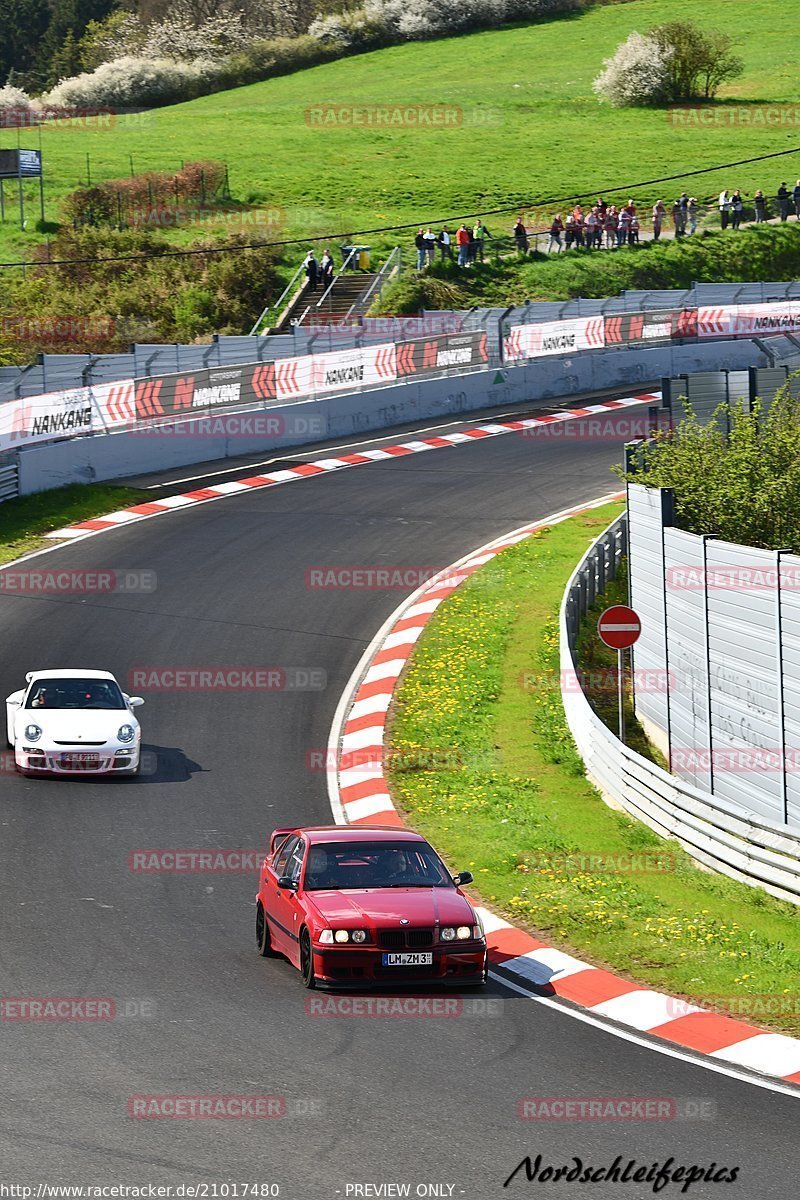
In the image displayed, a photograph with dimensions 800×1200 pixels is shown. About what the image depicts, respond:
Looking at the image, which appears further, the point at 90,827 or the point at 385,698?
the point at 385,698

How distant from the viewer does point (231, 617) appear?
2631 centimetres

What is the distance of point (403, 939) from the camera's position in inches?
502

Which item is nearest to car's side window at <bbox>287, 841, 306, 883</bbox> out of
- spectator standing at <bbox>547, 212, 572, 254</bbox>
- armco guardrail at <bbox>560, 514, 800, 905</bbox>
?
armco guardrail at <bbox>560, 514, 800, 905</bbox>

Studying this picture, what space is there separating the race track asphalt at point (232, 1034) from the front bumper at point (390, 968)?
1.09ft

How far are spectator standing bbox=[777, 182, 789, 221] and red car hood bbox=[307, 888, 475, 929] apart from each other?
60.9 m

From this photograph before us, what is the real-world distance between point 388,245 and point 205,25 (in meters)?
62.7

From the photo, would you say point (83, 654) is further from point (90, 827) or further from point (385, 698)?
point (90, 827)

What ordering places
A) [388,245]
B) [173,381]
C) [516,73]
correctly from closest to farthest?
[173,381] → [388,245] → [516,73]

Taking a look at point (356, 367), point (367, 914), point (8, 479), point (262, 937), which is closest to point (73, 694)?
point (262, 937)

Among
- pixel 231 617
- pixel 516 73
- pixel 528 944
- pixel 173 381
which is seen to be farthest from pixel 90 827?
pixel 516 73

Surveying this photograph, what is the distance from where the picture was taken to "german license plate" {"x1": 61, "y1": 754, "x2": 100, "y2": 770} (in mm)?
19172

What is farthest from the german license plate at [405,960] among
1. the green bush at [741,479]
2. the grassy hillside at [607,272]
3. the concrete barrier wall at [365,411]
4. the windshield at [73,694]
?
the grassy hillside at [607,272]

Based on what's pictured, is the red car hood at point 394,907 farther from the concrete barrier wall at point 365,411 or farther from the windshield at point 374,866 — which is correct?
the concrete barrier wall at point 365,411

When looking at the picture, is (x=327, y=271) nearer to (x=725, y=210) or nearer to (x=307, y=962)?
(x=725, y=210)
